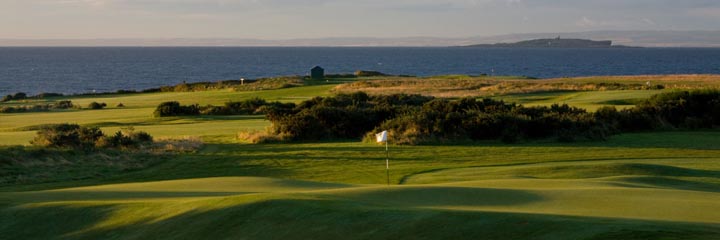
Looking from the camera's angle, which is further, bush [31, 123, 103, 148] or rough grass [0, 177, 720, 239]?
bush [31, 123, 103, 148]

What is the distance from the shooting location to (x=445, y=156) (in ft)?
74.9

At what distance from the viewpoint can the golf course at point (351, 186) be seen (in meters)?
7.78

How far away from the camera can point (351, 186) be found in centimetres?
1368

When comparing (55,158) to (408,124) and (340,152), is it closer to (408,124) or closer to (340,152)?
(340,152)

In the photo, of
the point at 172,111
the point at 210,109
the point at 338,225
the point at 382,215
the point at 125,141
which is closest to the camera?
the point at 338,225

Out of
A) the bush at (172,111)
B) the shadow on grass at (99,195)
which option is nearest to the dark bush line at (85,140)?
the shadow on grass at (99,195)

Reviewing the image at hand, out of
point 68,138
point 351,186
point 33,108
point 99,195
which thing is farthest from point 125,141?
Result: point 33,108

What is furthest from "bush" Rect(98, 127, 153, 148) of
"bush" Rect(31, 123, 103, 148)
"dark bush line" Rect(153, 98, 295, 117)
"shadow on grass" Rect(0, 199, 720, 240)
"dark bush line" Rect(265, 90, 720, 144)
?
"shadow on grass" Rect(0, 199, 720, 240)

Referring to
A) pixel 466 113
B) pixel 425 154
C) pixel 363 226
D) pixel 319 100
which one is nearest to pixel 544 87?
pixel 319 100

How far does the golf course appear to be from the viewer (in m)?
7.78

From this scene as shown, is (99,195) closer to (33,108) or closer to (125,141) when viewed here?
(125,141)

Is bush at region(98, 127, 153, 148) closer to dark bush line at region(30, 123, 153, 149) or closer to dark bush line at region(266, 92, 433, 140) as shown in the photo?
dark bush line at region(30, 123, 153, 149)

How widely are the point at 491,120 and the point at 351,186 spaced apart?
45.3 feet

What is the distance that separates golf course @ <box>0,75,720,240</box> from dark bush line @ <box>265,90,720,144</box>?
0.53m
